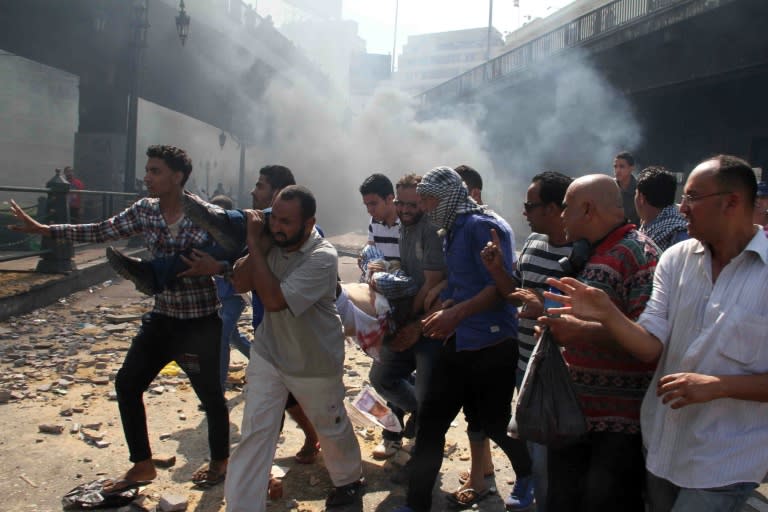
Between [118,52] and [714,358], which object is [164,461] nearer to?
[714,358]

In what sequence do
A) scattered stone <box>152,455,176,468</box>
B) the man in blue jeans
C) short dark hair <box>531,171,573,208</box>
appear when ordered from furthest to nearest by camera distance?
scattered stone <box>152,455,176,468</box>, the man in blue jeans, short dark hair <box>531,171,573,208</box>

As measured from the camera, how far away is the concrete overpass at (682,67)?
12344mm

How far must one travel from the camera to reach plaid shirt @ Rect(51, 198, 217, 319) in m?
3.37

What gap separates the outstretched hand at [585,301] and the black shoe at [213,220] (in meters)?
1.59

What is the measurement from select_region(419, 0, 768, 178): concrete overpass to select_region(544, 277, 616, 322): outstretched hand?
1206cm

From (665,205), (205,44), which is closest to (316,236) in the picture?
(665,205)

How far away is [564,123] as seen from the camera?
2041 centimetres

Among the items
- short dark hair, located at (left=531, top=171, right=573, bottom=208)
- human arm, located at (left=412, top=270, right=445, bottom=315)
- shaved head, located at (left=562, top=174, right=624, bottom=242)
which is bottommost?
human arm, located at (left=412, top=270, right=445, bottom=315)

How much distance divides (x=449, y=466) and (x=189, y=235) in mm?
2098

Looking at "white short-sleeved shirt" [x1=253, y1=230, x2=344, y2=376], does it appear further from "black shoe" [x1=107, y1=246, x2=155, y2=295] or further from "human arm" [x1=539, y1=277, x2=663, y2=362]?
"human arm" [x1=539, y1=277, x2=663, y2=362]

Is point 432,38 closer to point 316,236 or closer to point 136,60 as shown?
point 136,60

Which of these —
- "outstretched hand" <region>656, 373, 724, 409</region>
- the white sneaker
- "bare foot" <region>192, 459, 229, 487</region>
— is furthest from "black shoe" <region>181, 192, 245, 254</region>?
"outstretched hand" <region>656, 373, 724, 409</region>

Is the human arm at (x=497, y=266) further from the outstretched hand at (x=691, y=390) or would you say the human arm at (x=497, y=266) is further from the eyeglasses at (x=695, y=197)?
the outstretched hand at (x=691, y=390)

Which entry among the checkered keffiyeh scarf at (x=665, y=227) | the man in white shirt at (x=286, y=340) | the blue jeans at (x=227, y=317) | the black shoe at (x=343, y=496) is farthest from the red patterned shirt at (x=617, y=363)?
the blue jeans at (x=227, y=317)
